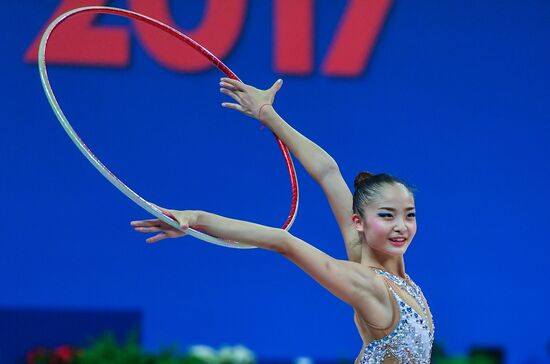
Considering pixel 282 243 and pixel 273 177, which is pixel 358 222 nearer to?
pixel 282 243

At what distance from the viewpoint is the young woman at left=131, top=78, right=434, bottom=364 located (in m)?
2.57

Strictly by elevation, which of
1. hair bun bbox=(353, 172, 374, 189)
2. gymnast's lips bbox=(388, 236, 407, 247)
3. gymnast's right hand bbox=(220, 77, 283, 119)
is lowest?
gymnast's lips bbox=(388, 236, 407, 247)

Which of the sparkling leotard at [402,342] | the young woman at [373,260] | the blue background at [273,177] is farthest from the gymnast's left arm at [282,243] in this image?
the blue background at [273,177]

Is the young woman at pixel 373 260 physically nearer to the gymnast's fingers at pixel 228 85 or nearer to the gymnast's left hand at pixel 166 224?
the gymnast's left hand at pixel 166 224

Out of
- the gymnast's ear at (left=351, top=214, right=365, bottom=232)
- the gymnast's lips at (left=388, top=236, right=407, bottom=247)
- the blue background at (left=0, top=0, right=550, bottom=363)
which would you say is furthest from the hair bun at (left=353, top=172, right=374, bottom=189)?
the blue background at (left=0, top=0, right=550, bottom=363)

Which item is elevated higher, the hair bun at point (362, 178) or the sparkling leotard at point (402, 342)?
the hair bun at point (362, 178)

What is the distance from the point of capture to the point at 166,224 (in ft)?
8.69

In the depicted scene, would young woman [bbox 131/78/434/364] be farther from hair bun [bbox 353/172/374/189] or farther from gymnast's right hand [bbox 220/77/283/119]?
gymnast's right hand [bbox 220/77/283/119]

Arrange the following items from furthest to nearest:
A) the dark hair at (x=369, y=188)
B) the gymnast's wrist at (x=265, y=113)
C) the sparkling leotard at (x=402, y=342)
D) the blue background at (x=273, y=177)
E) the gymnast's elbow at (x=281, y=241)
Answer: the blue background at (x=273, y=177)
the gymnast's wrist at (x=265, y=113)
the dark hair at (x=369, y=188)
the sparkling leotard at (x=402, y=342)
the gymnast's elbow at (x=281, y=241)

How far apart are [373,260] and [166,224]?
671 mm

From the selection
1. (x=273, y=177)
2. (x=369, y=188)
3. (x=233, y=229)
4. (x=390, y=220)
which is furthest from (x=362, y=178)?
(x=273, y=177)

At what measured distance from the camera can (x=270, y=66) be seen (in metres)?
5.32

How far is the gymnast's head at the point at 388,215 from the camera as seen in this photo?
2.79 meters

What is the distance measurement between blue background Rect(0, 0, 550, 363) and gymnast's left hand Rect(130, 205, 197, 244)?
2537mm
